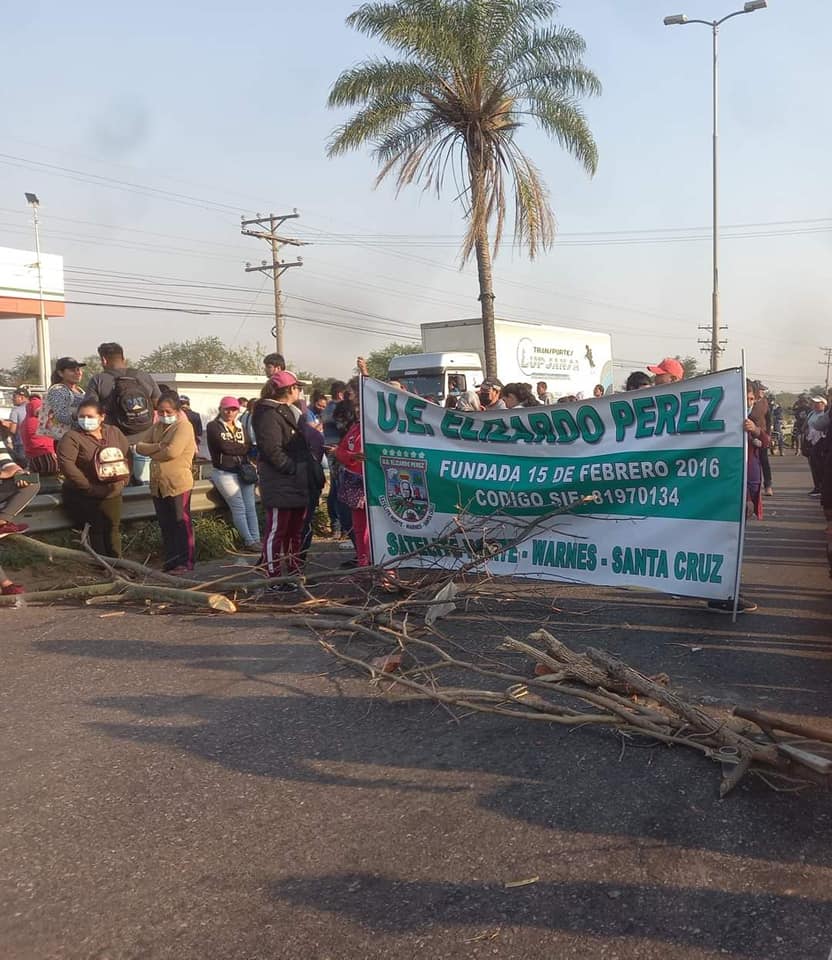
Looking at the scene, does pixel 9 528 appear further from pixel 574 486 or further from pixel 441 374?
pixel 441 374

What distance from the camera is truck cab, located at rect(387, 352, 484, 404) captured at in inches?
920

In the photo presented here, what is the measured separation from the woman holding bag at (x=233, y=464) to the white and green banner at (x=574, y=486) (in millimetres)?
2565

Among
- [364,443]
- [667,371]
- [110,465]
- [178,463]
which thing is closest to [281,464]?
[364,443]

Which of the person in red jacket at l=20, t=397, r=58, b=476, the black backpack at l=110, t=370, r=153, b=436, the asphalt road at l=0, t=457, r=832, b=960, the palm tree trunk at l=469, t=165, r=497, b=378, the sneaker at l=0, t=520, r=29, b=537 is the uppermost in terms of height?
the palm tree trunk at l=469, t=165, r=497, b=378

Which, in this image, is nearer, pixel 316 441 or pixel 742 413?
pixel 742 413

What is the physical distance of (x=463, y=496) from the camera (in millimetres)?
7234

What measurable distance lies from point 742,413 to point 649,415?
649 mm

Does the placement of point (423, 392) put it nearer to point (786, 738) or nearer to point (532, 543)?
point (532, 543)

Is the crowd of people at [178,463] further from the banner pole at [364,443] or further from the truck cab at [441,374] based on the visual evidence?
the truck cab at [441,374]

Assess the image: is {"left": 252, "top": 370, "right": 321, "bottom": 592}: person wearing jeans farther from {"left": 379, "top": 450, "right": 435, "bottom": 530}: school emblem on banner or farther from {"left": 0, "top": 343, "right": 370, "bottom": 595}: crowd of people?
{"left": 379, "top": 450, "right": 435, "bottom": 530}: school emblem on banner

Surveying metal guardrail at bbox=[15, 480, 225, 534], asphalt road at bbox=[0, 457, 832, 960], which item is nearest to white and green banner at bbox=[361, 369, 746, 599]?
asphalt road at bbox=[0, 457, 832, 960]

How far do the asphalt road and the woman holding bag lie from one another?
164 inches

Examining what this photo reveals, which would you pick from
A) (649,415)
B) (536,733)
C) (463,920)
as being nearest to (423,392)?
(649,415)

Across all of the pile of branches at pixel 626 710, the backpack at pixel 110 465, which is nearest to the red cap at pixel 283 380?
the backpack at pixel 110 465
